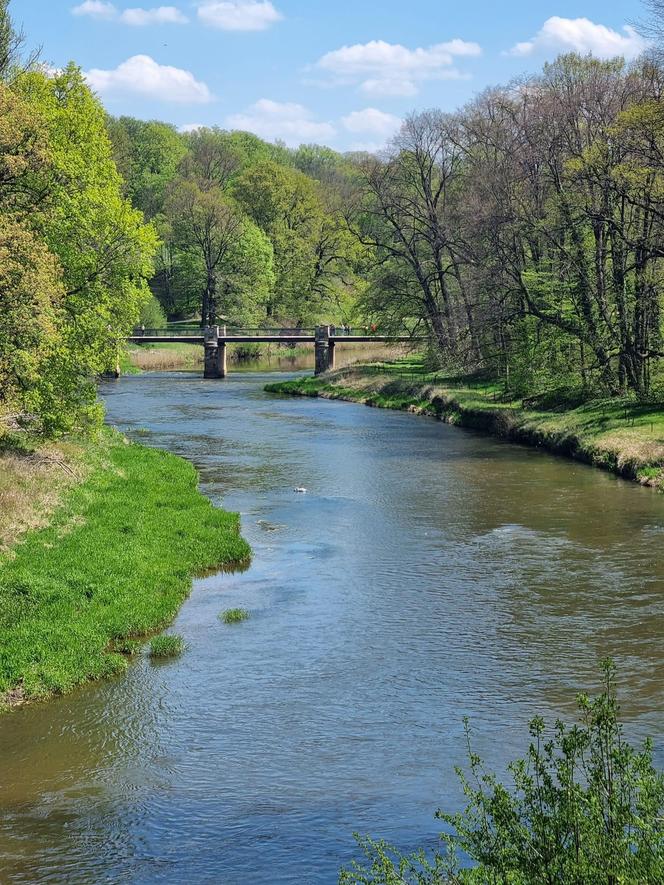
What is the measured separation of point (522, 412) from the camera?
1833 inches

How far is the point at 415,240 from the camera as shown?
223ft

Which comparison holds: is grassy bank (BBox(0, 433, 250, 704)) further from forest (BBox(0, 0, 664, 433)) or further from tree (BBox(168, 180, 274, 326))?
tree (BBox(168, 180, 274, 326))

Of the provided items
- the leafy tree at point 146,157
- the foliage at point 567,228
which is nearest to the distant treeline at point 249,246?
the leafy tree at point 146,157

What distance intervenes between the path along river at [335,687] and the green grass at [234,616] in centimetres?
26

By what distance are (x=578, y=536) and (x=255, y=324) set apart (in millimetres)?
75219

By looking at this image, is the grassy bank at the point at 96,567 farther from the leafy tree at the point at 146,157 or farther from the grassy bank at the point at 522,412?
the leafy tree at the point at 146,157

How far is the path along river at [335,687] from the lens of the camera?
12.2 meters

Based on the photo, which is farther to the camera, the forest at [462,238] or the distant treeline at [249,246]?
the distant treeline at [249,246]

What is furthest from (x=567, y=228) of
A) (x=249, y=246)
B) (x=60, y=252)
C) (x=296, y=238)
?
(x=296, y=238)

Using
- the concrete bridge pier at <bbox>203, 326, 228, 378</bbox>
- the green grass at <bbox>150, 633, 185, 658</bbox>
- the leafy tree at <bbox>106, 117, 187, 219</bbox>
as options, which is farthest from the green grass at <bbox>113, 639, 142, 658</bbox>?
the leafy tree at <bbox>106, 117, 187, 219</bbox>

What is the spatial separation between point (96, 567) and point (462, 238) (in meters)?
42.3

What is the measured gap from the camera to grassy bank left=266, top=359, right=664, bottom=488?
35812 mm

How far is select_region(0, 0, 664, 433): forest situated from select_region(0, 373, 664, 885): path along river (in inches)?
294

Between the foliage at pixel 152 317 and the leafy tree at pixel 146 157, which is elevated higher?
the leafy tree at pixel 146 157
